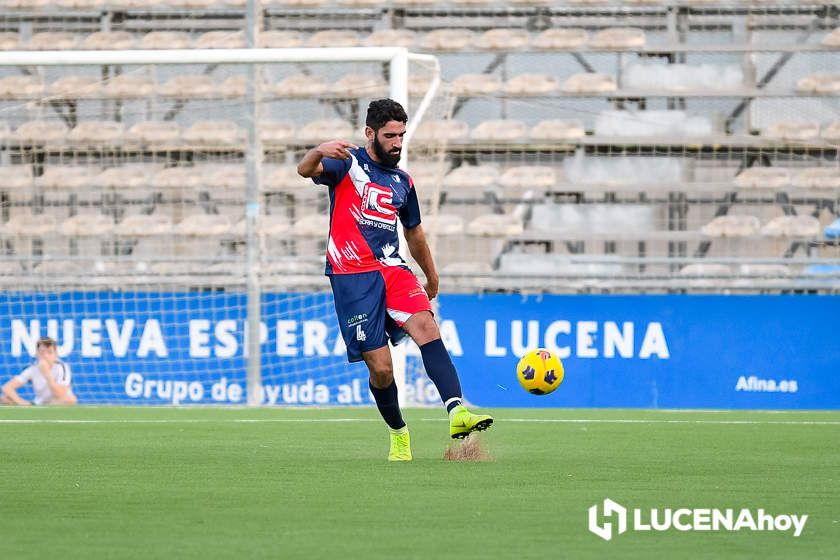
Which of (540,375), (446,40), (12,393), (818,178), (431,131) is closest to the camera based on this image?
(540,375)

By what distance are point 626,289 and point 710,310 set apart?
226 cm

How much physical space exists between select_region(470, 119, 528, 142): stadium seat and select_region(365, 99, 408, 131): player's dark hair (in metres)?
11.1

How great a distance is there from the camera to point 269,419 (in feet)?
36.9

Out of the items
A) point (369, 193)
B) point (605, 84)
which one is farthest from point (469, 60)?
point (369, 193)

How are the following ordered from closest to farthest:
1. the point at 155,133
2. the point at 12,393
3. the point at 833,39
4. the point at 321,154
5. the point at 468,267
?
1. the point at 321,154
2. the point at 12,393
3. the point at 468,267
4. the point at 155,133
5. the point at 833,39

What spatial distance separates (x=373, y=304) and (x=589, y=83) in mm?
11684

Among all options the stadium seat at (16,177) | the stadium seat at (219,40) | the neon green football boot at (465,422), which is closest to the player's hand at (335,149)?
the neon green football boot at (465,422)

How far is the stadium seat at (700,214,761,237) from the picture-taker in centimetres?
1766

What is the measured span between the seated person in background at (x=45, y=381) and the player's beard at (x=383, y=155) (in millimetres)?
7792

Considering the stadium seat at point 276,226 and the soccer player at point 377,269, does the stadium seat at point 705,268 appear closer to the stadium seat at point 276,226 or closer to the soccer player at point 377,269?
the stadium seat at point 276,226

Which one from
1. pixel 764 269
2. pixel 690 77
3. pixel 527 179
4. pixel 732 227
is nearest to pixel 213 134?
pixel 527 179

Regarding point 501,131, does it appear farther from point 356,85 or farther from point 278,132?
point 278,132

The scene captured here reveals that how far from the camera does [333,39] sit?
1919 cm

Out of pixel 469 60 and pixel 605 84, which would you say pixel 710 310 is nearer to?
pixel 605 84
